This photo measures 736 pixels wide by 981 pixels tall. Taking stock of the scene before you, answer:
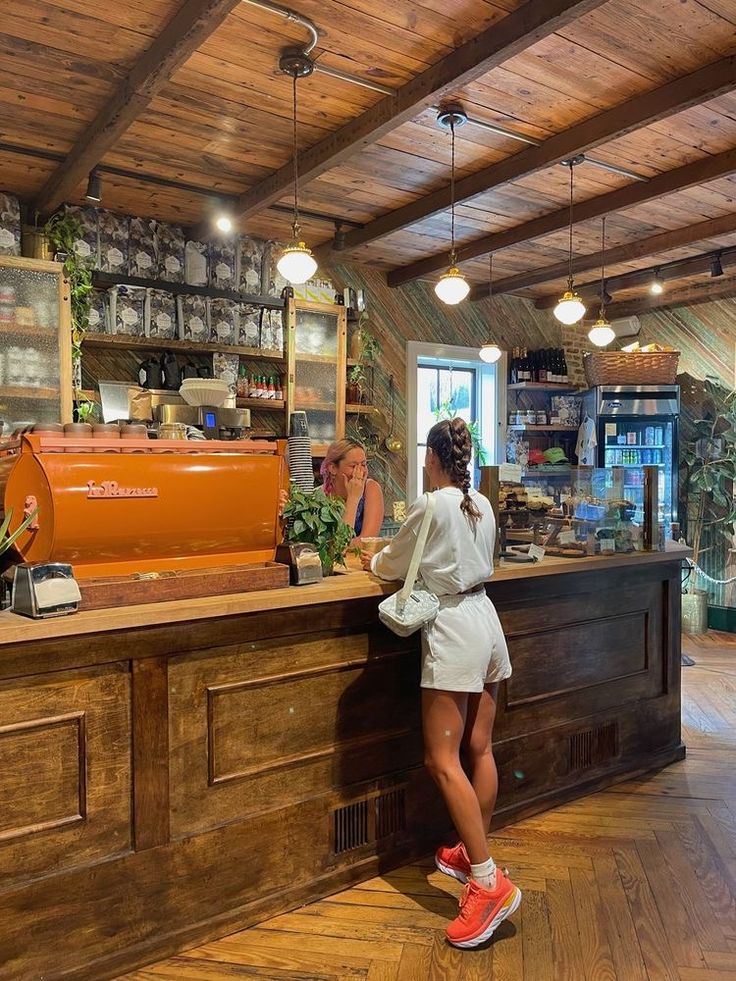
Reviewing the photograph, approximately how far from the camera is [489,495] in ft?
10.6

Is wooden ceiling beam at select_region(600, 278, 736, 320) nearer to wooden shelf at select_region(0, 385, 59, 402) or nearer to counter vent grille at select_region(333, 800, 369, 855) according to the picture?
wooden shelf at select_region(0, 385, 59, 402)

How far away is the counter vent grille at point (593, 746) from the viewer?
11.5 feet

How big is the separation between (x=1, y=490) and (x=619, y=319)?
6821 mm

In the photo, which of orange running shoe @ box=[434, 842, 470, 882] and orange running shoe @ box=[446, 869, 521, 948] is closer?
orange running shoe @ box=[446, 869, 521, 948]

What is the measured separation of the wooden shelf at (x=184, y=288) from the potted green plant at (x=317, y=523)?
294cm

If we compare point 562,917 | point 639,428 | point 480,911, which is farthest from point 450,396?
point 480,911

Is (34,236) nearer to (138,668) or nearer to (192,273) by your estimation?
(192,273)

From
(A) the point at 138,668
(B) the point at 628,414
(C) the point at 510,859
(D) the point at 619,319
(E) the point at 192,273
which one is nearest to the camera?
(A) the point at 138,668

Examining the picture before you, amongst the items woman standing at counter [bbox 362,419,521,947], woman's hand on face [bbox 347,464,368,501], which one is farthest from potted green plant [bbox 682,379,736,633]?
woman standing at counter [bbox 362,419,521,947]

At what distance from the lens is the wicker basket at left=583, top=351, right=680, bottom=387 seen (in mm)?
7055

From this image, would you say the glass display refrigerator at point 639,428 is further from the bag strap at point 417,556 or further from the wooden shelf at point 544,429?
the bag strap at point 417,556

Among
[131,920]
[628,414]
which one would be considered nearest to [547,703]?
[131,920]

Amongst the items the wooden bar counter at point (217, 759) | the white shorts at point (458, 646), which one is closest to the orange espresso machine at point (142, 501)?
the wooden bar counter at point (217, 759)

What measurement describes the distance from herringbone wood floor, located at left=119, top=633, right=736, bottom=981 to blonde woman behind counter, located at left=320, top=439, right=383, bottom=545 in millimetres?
1534
